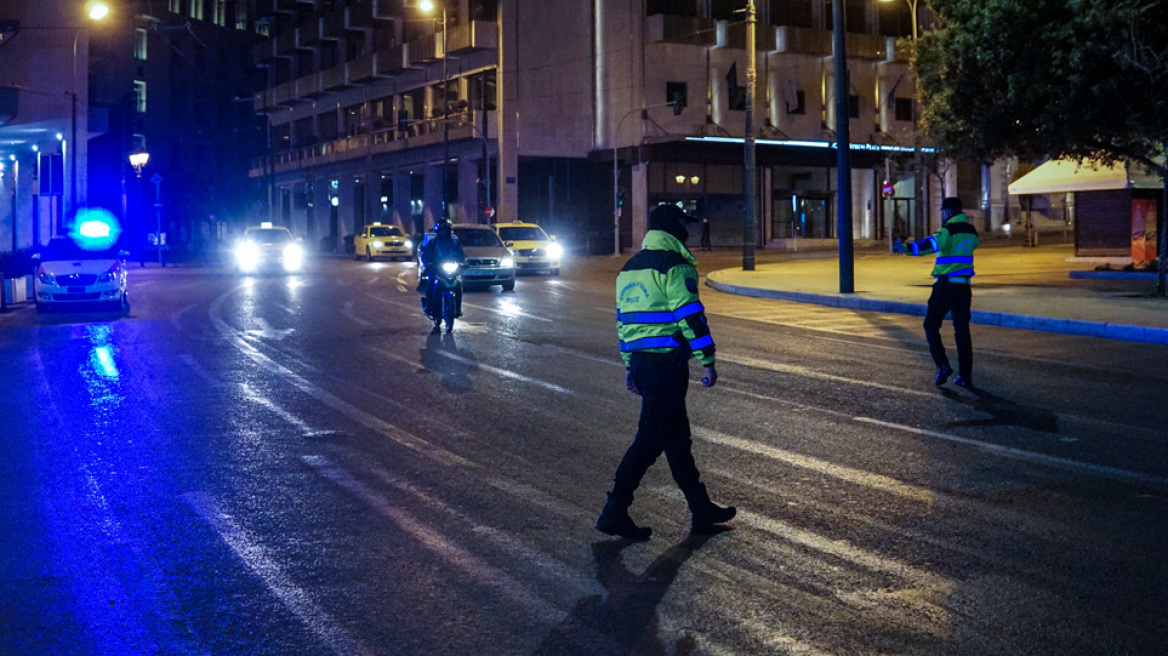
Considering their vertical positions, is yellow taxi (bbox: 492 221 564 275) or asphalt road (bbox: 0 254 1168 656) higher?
yellow taxi (bbox: 492 221 564 275)

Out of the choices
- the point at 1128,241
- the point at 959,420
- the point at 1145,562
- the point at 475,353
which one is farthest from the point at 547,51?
the point at 1145,562

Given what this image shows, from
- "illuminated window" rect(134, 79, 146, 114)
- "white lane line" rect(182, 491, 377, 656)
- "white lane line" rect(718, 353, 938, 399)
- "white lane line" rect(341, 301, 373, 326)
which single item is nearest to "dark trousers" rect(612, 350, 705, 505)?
"white lane line" rect(182, 491, 377, 656)

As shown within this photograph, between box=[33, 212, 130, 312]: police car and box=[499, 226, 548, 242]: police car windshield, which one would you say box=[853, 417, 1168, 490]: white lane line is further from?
box=[499, 226, 548, 242]: police car windshield

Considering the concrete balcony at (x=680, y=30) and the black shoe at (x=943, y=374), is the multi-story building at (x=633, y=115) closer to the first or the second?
the concrete balcony at (x=680, y=30)

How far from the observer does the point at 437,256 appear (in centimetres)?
1978

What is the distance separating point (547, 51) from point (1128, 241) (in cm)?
3626

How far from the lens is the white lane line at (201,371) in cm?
1305

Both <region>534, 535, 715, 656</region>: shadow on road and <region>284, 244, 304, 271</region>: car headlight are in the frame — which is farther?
<region>284, 244, 304, 271</region>: car headlight

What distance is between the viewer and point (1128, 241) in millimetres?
35844

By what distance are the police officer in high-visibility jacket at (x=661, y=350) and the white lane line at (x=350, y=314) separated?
14194mm

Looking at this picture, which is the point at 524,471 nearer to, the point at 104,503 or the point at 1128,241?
the point at 104,503

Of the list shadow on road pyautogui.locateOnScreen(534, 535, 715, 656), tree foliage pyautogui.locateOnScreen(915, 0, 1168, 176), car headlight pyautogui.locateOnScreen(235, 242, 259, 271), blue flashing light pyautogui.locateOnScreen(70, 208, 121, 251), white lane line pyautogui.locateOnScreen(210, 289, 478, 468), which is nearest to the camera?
shadow on road pyautogui.locateOnScreen(534, 535, 715, 656)

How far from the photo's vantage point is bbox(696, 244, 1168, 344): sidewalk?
60.5ft

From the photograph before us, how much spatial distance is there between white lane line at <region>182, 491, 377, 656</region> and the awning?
28.2m
